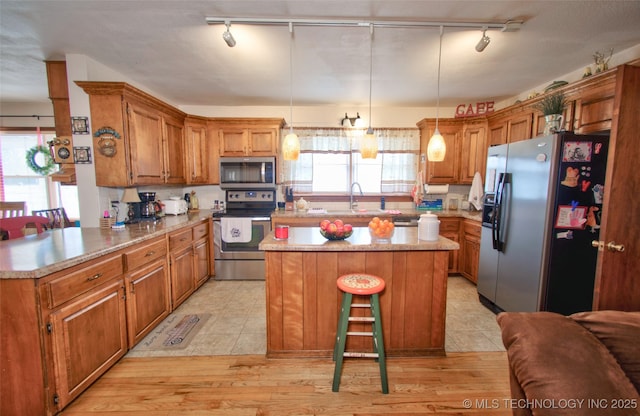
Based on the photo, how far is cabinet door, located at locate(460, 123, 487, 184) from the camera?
381 cm

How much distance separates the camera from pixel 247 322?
2607 millimetres

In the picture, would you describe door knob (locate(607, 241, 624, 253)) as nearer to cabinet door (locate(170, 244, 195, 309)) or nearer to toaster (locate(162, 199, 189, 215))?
cabinet door (locate(170, 244, 195, 309))

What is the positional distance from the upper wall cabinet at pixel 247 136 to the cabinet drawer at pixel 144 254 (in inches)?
72.1

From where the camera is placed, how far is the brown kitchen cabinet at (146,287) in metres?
2.09

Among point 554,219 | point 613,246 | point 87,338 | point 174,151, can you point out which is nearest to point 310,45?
point 174,151

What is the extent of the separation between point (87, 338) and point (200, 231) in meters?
1.82

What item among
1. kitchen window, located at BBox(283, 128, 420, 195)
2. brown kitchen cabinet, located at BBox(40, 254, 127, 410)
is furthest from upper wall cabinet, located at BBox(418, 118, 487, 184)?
brown kitchen cabinet, located at BBox(40, 254, 127, 410)

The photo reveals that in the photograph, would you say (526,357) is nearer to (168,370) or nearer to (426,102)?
(168,370)

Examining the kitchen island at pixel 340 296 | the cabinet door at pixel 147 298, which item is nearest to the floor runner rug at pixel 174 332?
the cabinet door at pixel 147 298

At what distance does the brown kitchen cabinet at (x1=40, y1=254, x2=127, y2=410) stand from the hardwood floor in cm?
15

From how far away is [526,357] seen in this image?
0.91 m

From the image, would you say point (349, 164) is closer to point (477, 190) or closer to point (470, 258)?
point (477, 190)

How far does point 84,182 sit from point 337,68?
282 centimetres

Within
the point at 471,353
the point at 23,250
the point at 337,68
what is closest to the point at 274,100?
the point at 337,68
